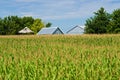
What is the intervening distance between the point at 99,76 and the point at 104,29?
176 ft

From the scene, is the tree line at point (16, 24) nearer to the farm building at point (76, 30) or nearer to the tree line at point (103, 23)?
the farm building at point (76, 30)

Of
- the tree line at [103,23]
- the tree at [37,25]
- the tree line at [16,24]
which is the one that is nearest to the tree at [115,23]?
the tree line at [103,23]

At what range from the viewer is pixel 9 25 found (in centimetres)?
8412

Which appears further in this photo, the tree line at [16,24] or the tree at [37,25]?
the tree at [37,25]

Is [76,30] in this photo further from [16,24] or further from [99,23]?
[99,23]

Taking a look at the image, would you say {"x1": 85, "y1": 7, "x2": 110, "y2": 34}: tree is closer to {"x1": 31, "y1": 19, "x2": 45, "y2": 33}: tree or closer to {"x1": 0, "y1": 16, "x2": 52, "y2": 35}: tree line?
{"x1": 0, "y1": 16, "x2": 52, "y2": 35}: tree line

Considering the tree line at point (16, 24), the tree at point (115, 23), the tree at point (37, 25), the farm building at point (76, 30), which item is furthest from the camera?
the tree at point (37, 25)

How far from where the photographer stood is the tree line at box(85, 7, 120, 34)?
5994cm

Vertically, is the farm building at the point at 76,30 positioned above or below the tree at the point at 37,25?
below

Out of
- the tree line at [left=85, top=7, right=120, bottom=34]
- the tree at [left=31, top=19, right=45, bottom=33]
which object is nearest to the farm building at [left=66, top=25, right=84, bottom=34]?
the tree at [left=31, top=19, right=45, bottom=33]

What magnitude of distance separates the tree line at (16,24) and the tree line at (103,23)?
1029 inches

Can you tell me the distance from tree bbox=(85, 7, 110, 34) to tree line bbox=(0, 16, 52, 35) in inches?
1017

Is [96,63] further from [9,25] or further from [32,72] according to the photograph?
[9,25]

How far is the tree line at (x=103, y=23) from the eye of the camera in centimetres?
5994
